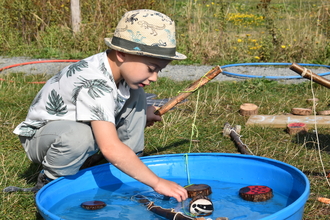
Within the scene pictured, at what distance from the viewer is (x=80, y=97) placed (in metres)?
2.07

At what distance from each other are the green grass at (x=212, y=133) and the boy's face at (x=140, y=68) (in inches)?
28.5

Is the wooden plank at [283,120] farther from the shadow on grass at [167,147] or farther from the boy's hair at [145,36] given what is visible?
the boy's hair at [145,36]

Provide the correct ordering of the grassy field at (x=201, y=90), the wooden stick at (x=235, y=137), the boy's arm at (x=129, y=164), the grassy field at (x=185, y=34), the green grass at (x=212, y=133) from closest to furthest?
the boy's arm at (x=129, y=164) → the green grass at (x=212, y=133) → the grassy field at (x=201, y=90) → the wooden stick at (x=235, y=137) → the grassy field at (x=185, y=34)

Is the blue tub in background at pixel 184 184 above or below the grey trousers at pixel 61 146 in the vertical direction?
below

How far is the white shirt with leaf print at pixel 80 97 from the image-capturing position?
2.05 metres

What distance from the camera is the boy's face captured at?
6.89 ft

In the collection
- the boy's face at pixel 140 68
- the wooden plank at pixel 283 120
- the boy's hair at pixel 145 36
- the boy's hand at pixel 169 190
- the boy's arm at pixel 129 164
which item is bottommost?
the wooden plank at pixel 283 120

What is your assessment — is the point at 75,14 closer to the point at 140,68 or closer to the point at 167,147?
the point at 167,147

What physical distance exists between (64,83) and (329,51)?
483 cm

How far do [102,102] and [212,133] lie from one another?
1467mm

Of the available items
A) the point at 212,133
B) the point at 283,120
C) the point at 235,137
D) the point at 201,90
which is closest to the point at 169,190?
the point at 235,137

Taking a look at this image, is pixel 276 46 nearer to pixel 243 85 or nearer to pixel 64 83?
pixel 243 85

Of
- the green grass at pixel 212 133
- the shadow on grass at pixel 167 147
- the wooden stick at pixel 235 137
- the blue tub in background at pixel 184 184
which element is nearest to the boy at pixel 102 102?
the blue tub in background at pixel 184 184

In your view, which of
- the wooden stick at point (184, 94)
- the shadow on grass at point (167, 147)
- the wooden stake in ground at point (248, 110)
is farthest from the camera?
the wooden stake in ground at point (248, 110)
